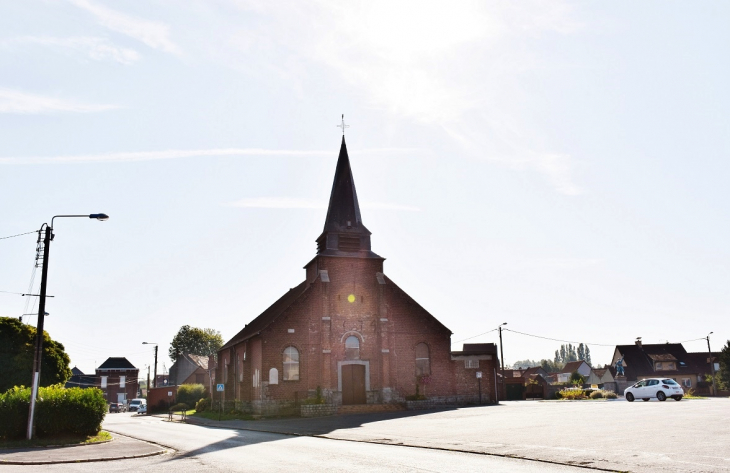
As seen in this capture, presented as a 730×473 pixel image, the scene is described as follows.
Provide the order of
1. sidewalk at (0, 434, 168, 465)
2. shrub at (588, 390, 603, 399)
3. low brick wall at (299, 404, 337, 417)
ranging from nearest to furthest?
1. sidewalk at (0, 434, 168, 465)
2. low brick wall at (299, 404, 337, 417)
3. shrub at (588, 390, 603, 399)

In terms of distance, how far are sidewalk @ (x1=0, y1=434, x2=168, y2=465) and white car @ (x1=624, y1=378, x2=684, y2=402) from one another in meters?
30.4

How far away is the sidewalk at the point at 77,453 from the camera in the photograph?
1739 cm

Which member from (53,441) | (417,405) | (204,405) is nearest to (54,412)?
(53,441)

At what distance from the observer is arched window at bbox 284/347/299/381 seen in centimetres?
4066

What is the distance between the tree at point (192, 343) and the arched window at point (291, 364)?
101 meters

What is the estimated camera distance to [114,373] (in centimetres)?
11900

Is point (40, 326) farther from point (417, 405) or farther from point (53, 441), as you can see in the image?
point (417, 405)

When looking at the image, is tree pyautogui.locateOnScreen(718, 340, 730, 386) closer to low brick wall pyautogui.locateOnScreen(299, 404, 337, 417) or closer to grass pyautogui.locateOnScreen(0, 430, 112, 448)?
low brick wall pyautogui.locateOnScreen(299, 404, 337, 417)

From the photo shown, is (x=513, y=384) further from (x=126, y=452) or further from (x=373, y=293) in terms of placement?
(x=126, y=452)

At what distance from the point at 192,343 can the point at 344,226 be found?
10188 cm

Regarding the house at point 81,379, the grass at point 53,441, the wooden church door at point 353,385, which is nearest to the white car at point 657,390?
the wooden church door at point 353,385

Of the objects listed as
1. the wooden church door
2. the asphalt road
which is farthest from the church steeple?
the asphalt road

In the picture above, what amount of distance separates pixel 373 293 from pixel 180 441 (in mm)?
21648

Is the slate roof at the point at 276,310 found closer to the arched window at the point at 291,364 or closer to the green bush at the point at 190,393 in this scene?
the arched window at the point at 291,364
